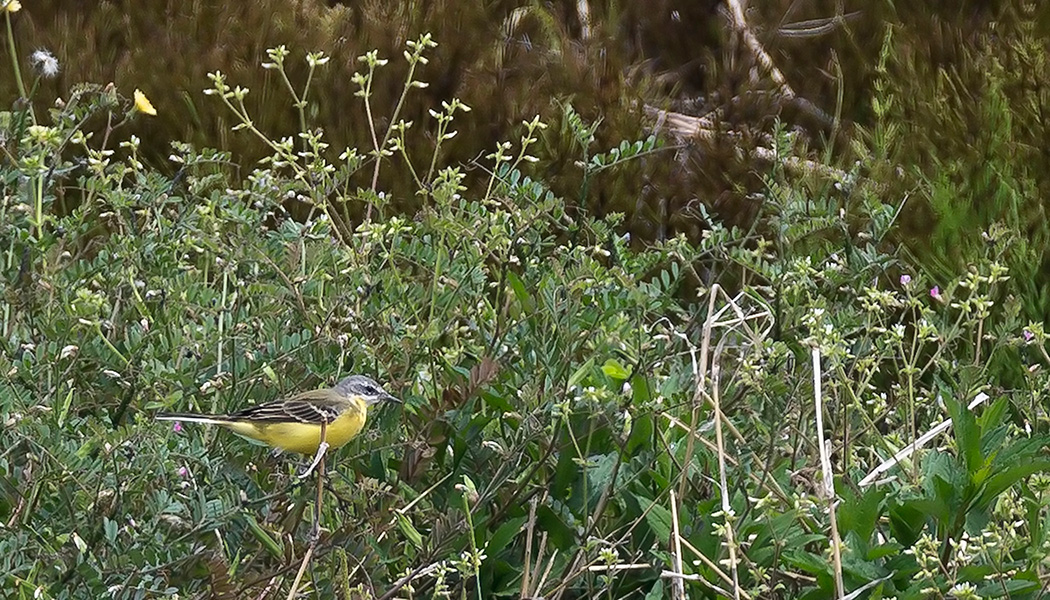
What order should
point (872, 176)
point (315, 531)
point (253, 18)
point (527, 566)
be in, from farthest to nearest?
point (253, 18)
point (872, 176)
point (527, 566)
point (315, 531)

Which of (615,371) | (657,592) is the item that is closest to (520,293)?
(615,371)

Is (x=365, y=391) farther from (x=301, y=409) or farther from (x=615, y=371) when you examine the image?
(x=615, y=371)

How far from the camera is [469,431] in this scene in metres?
2.53

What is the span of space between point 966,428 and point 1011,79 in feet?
8.06

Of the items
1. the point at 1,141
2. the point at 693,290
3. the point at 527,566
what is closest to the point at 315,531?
the point at 527,566

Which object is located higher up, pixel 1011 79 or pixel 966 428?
pixel 966 428

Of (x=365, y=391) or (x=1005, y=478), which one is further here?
(x=365, y=391)

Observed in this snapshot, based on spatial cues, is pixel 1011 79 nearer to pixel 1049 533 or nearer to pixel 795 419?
pixel 795 419

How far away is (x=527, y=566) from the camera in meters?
2.37

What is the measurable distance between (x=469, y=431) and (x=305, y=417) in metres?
0.27

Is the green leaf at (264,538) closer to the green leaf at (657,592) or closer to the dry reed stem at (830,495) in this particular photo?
the green leaf at (657,592)

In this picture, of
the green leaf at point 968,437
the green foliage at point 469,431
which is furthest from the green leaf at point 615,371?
the green leaf at point 968,437

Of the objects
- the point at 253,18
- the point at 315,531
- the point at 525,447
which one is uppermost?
the point at 315,531

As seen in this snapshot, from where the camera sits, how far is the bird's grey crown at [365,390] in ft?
8.35
